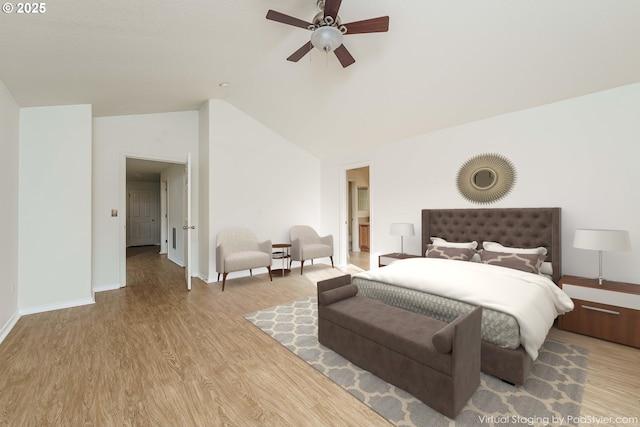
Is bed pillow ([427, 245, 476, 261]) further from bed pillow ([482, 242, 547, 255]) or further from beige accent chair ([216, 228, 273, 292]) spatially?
beige accent chair ([216, 228, 273, 292])

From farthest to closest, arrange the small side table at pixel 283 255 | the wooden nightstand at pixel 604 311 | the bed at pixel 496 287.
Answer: the small side table at pixel 283 255
the wooden nightstand at pixel 604 311
the bed at pixel 496 287

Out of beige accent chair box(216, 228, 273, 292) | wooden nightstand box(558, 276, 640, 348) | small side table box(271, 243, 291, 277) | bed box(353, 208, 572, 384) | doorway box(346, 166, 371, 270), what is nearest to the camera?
bed box(353, 208, 572, 384)

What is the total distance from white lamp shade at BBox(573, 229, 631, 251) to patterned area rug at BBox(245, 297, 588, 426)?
0.96 meters

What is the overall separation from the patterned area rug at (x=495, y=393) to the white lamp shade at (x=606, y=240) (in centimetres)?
96

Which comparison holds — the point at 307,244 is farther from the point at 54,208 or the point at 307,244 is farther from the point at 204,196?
the point at 54,208

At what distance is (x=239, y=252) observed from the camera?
14.8 ft

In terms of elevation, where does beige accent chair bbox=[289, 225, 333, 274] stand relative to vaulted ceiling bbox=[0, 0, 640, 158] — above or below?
below

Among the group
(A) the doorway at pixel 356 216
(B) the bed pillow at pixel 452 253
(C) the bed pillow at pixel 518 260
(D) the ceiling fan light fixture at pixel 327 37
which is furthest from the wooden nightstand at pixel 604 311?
(A) the doorway at pixel 356 216

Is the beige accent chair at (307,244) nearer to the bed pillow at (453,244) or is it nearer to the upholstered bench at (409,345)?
the bed pillow at (453,244)

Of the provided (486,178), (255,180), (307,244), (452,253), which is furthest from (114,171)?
(486,178)

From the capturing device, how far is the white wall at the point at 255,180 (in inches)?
182

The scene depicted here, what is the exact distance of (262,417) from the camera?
1585 mm

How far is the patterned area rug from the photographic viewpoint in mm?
1542

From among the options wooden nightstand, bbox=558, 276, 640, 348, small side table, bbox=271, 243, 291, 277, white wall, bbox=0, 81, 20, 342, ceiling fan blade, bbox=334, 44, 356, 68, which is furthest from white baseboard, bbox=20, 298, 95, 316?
wooden nightstand, bbox=558, 276, 640, 348
